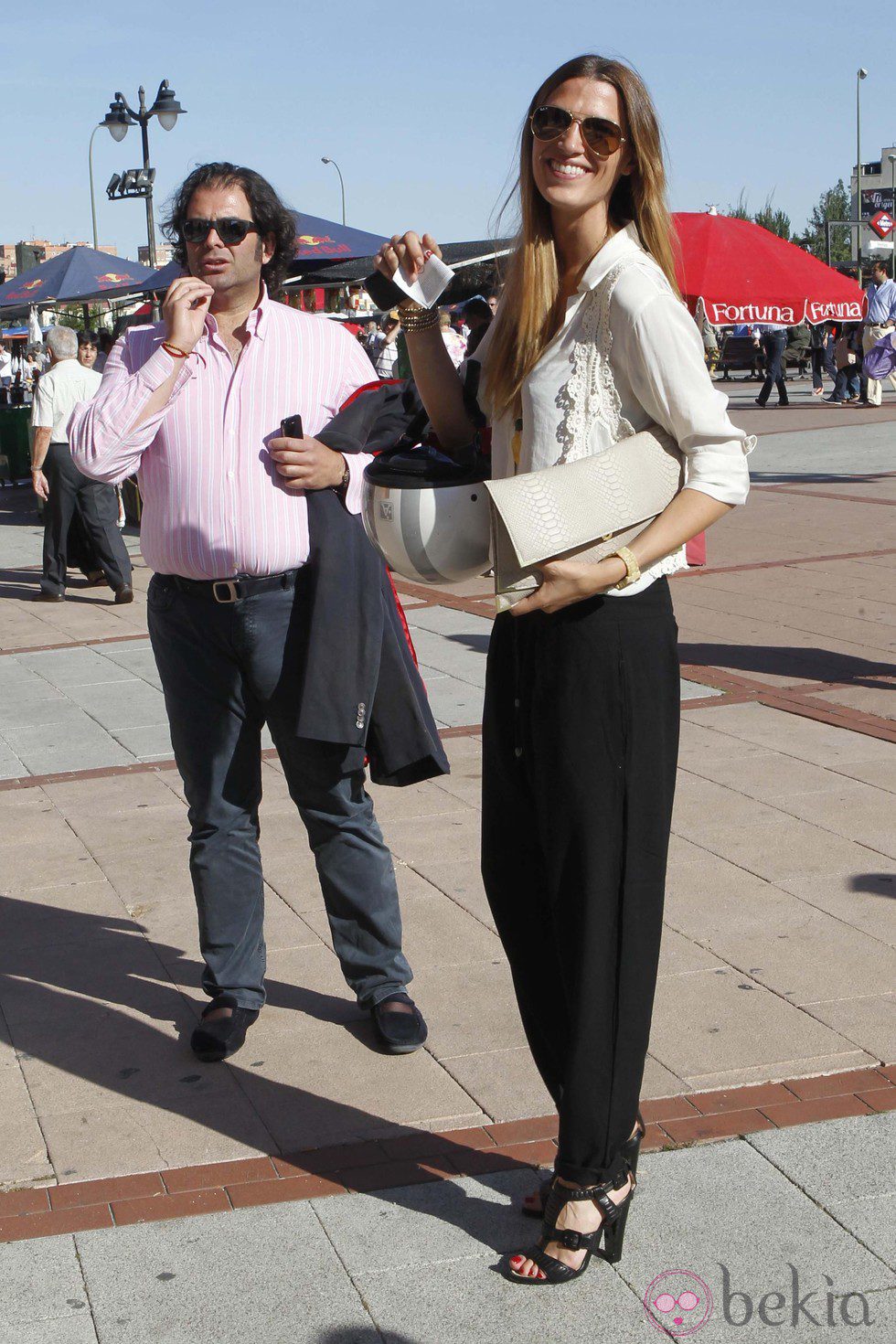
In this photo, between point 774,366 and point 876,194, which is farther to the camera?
point 876,194

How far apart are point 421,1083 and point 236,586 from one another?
3.97 feet

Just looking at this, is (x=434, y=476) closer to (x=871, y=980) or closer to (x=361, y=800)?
(x=361, y=800)

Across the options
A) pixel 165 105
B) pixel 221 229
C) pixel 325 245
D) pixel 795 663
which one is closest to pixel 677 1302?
pixel 221 229

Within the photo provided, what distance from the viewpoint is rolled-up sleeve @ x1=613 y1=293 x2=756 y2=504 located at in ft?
7.90

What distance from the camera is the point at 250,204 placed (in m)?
3.43

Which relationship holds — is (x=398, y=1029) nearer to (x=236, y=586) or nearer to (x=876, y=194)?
(x=236, y=586)

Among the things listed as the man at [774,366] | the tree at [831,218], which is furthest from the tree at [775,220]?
the man at [774,366]

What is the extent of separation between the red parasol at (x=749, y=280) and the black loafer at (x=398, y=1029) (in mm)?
10838

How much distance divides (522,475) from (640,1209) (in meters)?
1.45

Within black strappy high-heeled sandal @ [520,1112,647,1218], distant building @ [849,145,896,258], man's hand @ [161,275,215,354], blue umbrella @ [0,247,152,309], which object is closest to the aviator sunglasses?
man's hand @ [161,275,215,354]

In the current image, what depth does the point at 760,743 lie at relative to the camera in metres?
6.29

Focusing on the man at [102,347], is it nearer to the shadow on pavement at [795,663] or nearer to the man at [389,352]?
the man at [389,352]

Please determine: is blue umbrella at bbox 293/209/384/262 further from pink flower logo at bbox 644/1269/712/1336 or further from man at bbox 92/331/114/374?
pink flower logo at bbox 644/1269/712/1336

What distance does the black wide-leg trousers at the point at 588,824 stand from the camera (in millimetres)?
2537
